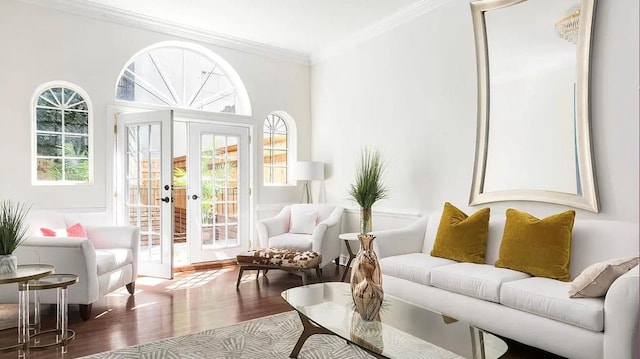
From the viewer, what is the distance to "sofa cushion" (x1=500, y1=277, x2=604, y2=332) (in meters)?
2.16

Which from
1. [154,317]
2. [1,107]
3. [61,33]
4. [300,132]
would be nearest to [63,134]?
[1,107]

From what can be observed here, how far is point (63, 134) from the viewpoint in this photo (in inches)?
174

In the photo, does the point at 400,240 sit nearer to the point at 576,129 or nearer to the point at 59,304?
the point at 576,129

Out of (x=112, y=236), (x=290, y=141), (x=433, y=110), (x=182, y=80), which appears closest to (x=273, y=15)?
(x=182, y=80)

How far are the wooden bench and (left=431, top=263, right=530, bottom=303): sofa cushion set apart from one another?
1.42 meters

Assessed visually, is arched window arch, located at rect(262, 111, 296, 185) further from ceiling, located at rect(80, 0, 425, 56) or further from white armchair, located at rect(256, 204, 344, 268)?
ceiling, located at rect(80, 0, 425, 56)

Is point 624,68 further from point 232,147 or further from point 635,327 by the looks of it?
point 232,147

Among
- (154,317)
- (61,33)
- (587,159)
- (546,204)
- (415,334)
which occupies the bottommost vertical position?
(154,317)

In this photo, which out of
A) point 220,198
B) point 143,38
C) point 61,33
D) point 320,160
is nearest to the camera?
point 61,33

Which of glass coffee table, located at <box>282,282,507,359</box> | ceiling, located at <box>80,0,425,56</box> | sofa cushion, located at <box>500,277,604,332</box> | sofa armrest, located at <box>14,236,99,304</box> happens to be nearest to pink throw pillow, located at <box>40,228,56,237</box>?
sofa armrest, located at <box>14,236,99,304</box>

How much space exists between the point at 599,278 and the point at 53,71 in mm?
4957

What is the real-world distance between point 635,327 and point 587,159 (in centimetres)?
129

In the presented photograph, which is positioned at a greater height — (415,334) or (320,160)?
(320,160)

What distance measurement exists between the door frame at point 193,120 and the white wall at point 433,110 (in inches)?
36.8
